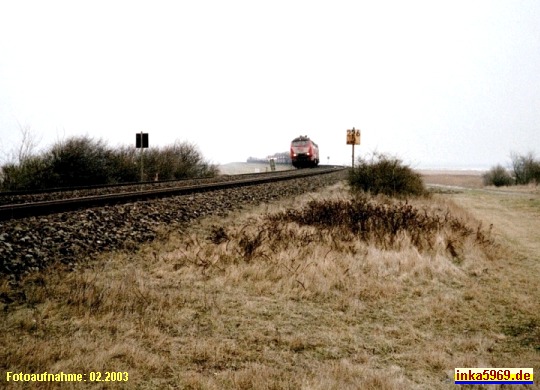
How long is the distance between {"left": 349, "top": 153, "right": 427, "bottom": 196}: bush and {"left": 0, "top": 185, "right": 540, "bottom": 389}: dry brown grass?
348 inches

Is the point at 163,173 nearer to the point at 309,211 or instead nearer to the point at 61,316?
the point at 309,211

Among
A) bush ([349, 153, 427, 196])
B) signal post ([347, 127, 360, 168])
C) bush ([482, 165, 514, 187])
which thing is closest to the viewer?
bush ([349, 153, 427, 196])

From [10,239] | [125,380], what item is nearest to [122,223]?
[10,239]

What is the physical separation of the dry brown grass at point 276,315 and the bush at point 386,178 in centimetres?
885

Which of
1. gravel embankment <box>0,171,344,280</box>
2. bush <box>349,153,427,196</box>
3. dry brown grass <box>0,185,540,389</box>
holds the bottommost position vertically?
dry brown grass <box>0,185,540,389</box>

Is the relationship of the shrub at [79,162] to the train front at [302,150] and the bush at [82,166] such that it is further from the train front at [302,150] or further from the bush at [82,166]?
the train front at [302,150]

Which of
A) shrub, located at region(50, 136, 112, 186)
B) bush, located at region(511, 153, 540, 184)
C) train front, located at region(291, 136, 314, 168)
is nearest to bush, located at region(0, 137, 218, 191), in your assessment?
shrub, located at region(50, 136, 112, 186)

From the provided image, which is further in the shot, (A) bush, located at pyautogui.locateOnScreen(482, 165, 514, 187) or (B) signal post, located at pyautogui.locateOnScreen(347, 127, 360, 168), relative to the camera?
(A) bush, located at pyautogui.locateOnScreen(482, 165, 514, 187)

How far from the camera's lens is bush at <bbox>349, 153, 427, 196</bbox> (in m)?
16.0

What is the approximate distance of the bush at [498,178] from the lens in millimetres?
48412

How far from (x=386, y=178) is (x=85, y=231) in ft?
41.7

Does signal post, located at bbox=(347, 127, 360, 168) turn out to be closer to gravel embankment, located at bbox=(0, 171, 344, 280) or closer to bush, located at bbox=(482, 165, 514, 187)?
bush, located at bbox=(482, 165, 514, 187)

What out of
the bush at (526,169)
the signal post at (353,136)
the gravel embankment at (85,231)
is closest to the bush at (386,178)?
the gravel embankment at (85,231)

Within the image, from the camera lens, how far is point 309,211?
373 inches
